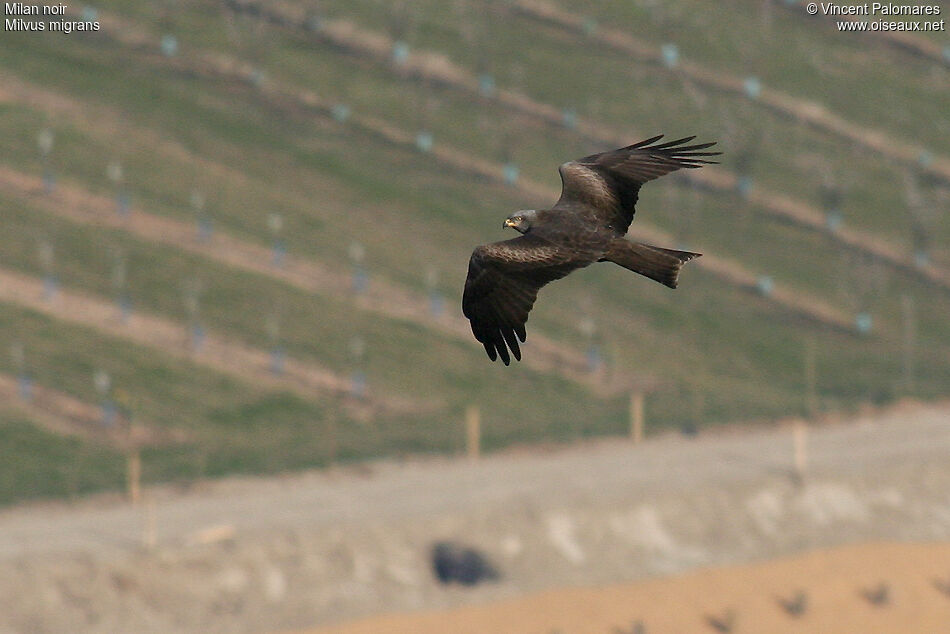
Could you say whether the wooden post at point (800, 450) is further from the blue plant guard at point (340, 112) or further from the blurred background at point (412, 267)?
the blue plant guard at point (340, 112)

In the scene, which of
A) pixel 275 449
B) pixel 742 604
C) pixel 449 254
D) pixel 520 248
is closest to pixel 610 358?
pixel 449 254

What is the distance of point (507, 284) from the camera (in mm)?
23234

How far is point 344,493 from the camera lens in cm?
6306

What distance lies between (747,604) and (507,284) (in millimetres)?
37648

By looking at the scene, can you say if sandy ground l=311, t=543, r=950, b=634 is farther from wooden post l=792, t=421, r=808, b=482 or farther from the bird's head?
the bird's head

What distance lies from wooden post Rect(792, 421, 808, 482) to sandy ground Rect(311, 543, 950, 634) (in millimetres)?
4808

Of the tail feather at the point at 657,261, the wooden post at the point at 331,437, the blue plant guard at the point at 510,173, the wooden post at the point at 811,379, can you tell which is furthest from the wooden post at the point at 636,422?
the tail feather at the point at 657,261

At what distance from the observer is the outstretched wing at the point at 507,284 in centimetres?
2258

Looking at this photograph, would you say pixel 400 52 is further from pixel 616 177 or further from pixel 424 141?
pixel 616 177

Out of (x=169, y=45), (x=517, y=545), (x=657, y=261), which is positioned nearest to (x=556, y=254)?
(x=657, y=261)

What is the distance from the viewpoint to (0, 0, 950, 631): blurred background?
63.8 meters

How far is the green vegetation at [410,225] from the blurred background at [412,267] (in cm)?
19

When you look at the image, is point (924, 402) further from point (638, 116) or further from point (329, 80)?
point (329, 80)

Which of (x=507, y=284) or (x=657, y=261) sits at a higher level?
(x=657, y=261)
